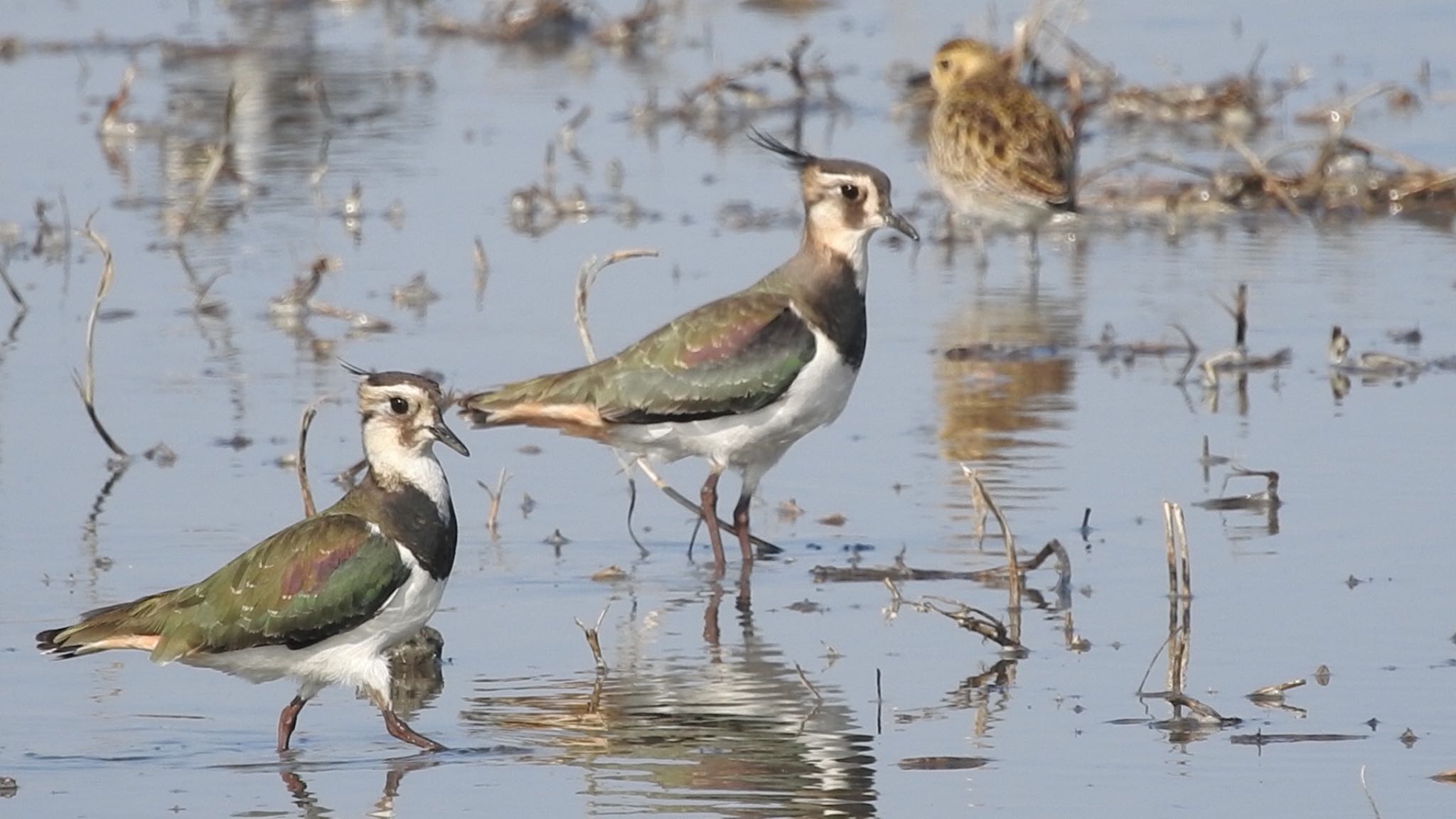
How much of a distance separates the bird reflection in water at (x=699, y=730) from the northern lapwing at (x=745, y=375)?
3.66 ft

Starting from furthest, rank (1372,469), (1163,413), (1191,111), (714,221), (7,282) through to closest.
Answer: (1191,111) → (714,221) → (7,282) → (1163,413) → (1372,469)

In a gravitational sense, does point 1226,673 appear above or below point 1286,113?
below

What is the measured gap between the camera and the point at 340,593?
698cm

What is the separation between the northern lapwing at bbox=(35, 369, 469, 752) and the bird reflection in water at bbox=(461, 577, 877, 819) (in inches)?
17.1

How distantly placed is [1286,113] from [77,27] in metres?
10.4

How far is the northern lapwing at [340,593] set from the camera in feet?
23.0

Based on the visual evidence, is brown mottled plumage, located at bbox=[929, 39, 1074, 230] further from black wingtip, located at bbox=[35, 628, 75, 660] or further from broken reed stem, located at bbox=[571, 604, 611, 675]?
black wingtip, located at bbox=[35, 628, 75, 660]

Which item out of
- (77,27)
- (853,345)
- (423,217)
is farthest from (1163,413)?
(77,27)

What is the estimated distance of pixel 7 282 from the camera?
1231cm

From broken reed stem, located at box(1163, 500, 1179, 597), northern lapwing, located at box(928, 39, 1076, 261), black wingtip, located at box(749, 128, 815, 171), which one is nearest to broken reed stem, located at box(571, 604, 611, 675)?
broken reed stem, located at box(1163, 500, 1179, 597)

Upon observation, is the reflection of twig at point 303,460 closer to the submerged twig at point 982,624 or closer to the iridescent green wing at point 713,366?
the iridescent green wing at point 713,366

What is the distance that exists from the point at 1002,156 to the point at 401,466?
7.44m

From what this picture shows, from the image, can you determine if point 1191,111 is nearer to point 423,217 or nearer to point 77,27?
point 423,217

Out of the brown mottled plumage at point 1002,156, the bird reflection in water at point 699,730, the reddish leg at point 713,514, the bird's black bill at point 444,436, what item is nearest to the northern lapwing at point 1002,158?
the brown mottled plumage at point 1002,156
